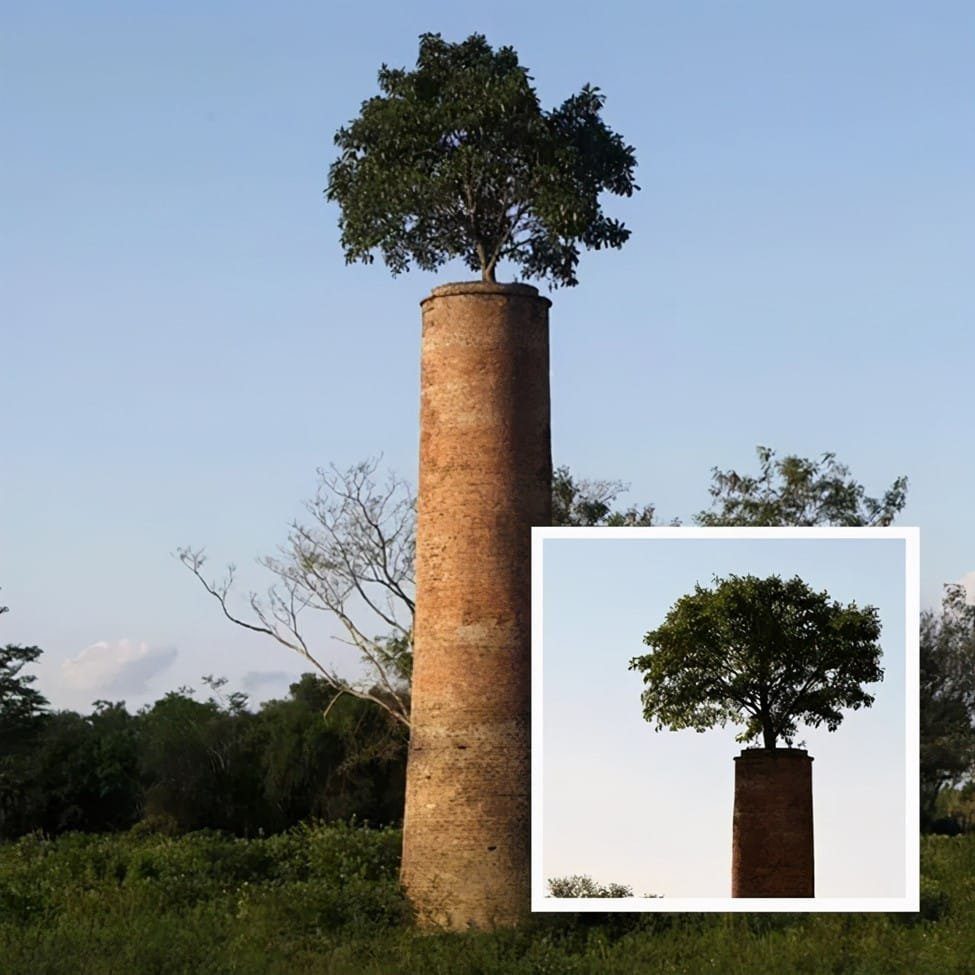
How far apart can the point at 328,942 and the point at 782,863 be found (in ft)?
21.1

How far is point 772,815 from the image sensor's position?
576 inches

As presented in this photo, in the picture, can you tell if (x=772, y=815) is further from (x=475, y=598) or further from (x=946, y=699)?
(x=946, y=699)

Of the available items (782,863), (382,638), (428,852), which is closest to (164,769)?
(382,638)

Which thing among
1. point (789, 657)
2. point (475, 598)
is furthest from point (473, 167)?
point (789, 657)

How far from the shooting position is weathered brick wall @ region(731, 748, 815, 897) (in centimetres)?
1466

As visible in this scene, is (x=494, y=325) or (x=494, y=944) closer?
(x=494, y=944)

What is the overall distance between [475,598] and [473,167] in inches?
228

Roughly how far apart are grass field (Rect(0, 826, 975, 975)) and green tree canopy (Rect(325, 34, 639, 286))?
8.50 metres

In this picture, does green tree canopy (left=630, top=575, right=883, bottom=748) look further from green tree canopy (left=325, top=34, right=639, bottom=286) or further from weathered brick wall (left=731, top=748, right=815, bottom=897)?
green tree canopy (left=325, top=34, right=639, bottom=286)

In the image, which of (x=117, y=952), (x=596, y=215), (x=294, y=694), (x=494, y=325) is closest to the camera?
(x=117, y=952)

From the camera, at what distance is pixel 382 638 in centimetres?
3170

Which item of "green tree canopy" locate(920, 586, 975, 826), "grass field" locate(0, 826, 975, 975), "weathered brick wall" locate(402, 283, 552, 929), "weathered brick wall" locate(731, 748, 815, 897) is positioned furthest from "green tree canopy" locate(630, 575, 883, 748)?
"green tree canopy" locate(920, 586, 975, 826)

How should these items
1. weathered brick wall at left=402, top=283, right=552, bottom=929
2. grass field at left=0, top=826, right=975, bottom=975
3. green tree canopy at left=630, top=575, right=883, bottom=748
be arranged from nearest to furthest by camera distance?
green tree canopy at left=630, top=575, right=883, bottom=748, grass field at left=0, top=826, right=975, bottom=975, weathered brick wall at left=402, top=283, right=552, bottom=929

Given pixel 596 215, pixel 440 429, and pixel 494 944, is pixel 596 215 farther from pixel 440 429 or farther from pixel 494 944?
pixel 494 944
